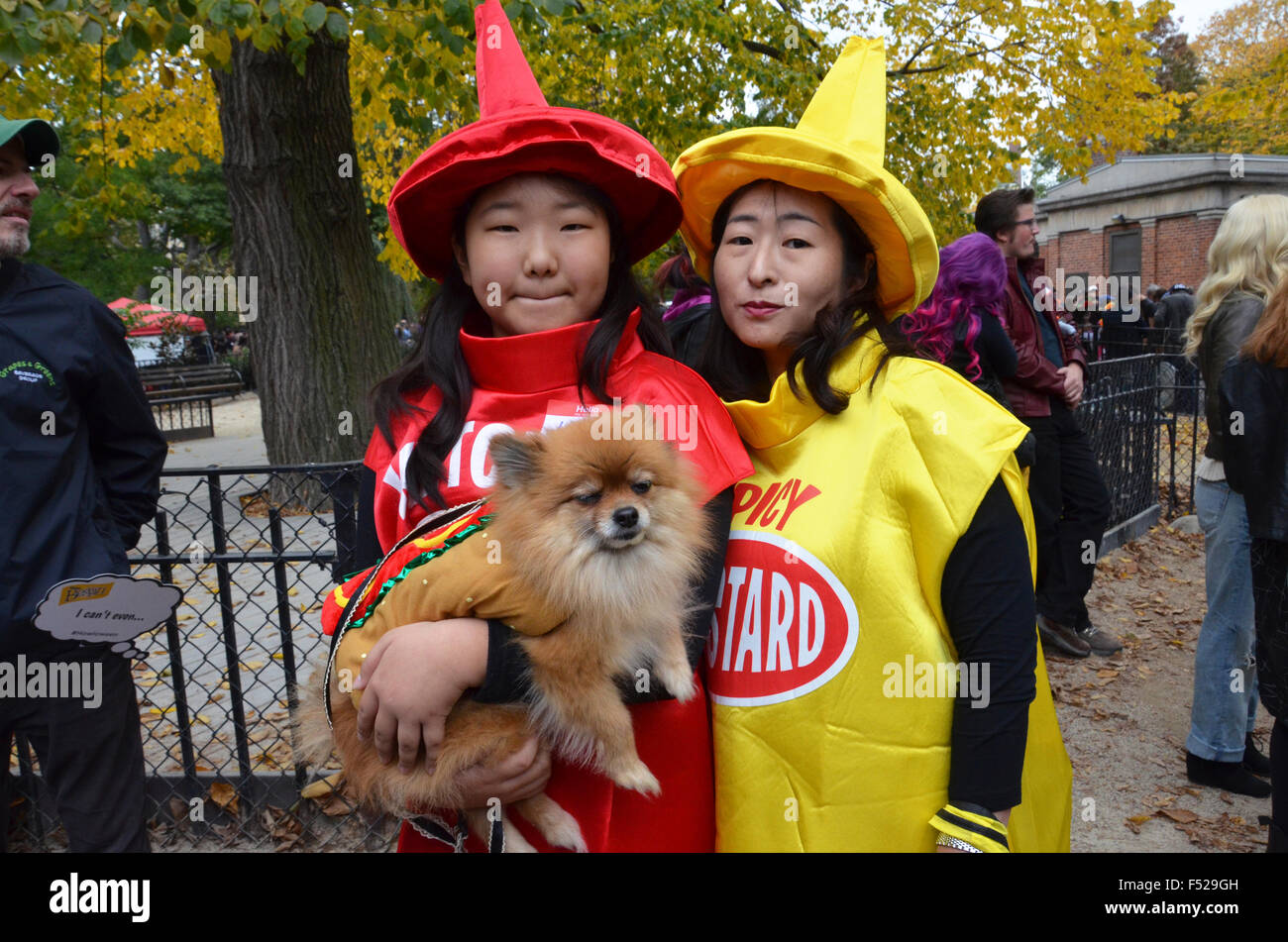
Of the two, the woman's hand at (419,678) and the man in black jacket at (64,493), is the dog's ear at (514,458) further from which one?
the man in black jacket at (64,493)

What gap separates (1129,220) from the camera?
3044 centimetres

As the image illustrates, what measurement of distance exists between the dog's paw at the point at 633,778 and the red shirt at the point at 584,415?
10cm

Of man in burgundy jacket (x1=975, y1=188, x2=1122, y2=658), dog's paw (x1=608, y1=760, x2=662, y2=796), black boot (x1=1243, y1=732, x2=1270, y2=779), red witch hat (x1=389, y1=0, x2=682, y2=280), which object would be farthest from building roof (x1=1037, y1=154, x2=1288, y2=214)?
dog's paw (x1=608, y1=760, x2=662, y2=796)

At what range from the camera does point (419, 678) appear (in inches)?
64.6

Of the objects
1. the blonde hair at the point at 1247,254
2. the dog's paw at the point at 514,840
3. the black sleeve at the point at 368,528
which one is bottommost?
the dog's paw at the point at 514,840

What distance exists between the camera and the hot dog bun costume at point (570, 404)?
1893mm

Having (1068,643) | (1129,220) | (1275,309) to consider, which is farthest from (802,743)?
(1129,220)

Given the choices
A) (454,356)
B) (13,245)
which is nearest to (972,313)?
(454,356)

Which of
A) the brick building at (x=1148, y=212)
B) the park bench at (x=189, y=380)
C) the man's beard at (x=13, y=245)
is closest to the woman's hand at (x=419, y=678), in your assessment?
the man's beard at (x=13, y=245)

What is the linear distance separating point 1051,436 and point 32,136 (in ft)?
19.2

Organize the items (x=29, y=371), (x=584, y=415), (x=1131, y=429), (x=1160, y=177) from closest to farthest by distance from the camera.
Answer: (x=584, y=415) < (x=29, y=371) < (x=1131, y=429) < (x=1160, y=177)

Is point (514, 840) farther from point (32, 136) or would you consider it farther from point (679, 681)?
point (32, 136)

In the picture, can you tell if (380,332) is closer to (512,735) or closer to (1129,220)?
(512,735)

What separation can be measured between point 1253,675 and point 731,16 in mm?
7586
